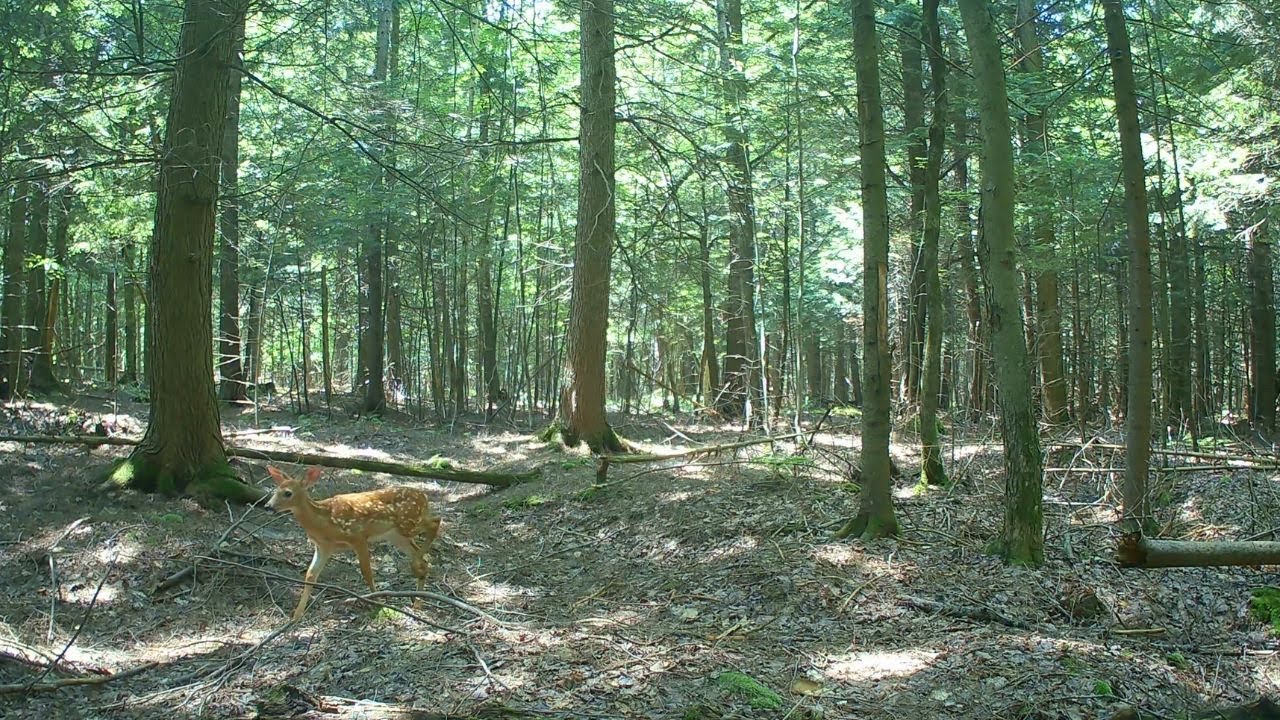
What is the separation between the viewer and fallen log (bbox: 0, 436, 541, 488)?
31.3 feet

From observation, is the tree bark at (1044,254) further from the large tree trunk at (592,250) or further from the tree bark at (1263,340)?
the large tree trunk at (592,250)

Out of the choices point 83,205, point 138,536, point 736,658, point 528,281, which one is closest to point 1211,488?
point 736,658

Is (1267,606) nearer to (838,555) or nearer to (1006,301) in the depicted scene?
(1006,301)

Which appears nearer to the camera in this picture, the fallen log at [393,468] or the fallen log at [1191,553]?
the fallen log at [1191,553]

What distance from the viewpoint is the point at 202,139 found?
27.0 feet

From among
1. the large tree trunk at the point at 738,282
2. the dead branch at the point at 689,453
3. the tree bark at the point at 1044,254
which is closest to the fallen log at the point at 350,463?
the dead branch at the point at 689,453

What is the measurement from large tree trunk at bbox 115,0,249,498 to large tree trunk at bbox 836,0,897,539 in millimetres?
6127

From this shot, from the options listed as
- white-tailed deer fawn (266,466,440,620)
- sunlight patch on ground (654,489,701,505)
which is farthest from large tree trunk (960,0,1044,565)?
white-tailed deer fawn (266,466,440,620)

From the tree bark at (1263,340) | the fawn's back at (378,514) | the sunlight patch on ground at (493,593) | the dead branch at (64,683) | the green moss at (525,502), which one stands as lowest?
the sunlight patch on ground at (493,593)

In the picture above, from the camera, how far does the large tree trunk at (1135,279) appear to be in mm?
6773

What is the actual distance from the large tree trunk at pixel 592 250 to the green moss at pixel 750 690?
7859 millimetres

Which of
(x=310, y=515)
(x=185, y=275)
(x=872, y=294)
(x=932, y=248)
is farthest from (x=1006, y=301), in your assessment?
(x=185, y=275)

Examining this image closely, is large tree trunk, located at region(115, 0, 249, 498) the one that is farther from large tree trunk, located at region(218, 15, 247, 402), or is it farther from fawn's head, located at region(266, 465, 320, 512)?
large tree trunk, located at region(218, 15, 247, 402)

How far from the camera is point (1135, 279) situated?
22.3 ft
